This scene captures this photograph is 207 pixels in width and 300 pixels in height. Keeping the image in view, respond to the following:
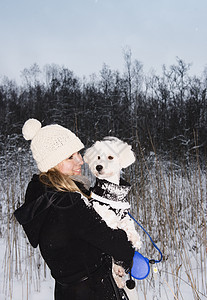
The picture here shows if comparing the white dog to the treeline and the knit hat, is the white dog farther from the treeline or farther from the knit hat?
the treeline

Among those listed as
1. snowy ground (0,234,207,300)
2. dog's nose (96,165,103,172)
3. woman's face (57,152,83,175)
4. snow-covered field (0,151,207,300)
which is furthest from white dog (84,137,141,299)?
snowy ground (0,234,207,300)

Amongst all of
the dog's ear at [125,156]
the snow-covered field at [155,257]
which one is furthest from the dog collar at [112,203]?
the snow-covered field at [155,257]

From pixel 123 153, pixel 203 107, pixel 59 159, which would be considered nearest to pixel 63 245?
pixel 59 159

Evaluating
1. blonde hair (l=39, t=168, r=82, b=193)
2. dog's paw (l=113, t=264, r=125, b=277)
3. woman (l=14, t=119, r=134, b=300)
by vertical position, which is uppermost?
blonde hair (l=39, t=168, r=82, b=193)

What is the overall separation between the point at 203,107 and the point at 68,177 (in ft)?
53.3

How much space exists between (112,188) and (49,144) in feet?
1.32

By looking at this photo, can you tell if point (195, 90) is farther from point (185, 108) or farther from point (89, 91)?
point (89, 91)

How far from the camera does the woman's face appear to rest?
1.08 meters

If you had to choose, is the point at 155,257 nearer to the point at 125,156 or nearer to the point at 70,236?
the point at 125,156

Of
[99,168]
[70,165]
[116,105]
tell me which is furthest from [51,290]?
[116,105]

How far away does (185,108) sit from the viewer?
55.4 ft

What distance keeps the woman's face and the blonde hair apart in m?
0.05

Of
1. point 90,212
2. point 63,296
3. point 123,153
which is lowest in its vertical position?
point 63,296

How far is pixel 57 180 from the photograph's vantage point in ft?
3.17
